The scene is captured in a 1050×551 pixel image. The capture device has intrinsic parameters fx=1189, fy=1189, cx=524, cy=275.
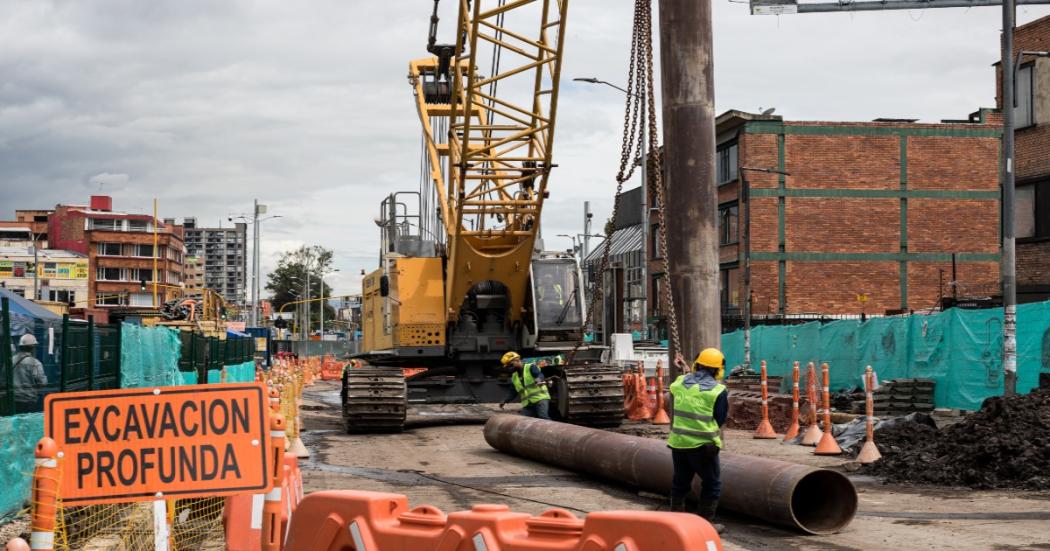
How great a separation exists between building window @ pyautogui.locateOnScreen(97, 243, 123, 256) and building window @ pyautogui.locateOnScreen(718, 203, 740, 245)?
100m

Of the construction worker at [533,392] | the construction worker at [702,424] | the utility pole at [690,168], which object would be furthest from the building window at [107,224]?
the construction worker at [702,424]

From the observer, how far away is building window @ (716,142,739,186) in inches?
2188

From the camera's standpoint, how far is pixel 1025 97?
4081cm

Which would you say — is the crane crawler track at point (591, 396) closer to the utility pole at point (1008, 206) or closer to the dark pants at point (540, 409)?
the dark pants at point (540, 409)

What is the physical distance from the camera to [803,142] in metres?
54.6

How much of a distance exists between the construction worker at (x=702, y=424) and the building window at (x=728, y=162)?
4579cm

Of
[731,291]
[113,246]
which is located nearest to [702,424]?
[731,291]

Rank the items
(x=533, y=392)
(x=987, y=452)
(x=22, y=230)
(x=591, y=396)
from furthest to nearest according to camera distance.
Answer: (x=22, y=230)
(x=591, y=396)
(x=533, y=392)
(x=987, y=452)

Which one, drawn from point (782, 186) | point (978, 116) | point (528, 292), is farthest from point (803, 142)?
point (528, 292)

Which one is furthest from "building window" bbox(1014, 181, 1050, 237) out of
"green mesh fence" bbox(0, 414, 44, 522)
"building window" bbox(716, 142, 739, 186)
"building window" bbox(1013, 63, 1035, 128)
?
"green mesh fence" bbox(0, 414, 44, 522)

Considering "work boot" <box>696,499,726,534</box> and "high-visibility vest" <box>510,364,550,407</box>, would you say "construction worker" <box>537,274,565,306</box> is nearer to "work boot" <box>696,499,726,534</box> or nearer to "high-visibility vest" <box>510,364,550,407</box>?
"high-visibility vest" <box>510,364,550,407</box>

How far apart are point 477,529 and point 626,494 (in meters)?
7.01

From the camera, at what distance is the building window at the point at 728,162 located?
5556cm

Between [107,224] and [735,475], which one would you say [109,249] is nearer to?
[107,224]
